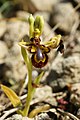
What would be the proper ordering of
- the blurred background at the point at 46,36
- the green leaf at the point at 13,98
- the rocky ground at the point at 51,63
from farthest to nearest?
the blurred background at the point at 46,36, the rocky ground at the point at 51,63, the green leaf at the point at 13,98

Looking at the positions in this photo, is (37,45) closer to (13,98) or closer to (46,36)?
(13,98)

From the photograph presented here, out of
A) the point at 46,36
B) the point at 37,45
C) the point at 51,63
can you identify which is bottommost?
the point at 51,63

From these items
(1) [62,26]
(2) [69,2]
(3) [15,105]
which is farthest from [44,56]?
(2) [69,2]

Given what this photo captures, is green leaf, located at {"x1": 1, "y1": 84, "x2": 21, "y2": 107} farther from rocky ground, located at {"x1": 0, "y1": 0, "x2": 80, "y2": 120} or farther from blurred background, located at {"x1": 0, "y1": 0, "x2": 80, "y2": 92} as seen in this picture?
blurred background, located at {"x1": 0, "y1": 0, "x2": 80, "y2": 92}

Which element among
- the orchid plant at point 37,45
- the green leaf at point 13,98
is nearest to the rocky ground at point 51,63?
the green leaf at point 13,98

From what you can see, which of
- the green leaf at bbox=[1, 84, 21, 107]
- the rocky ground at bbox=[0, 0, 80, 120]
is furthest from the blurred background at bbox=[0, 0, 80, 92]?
the green leaf at bbox=[1, 84, 21, 107]

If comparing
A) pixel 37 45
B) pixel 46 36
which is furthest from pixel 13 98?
pixel 46 36

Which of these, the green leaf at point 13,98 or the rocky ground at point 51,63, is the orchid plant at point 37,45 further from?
the rocky ground at point 51,63

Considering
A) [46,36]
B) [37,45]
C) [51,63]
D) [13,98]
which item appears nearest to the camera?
[37,45]
